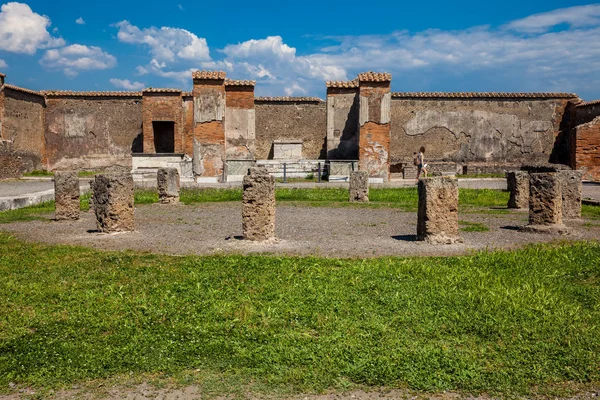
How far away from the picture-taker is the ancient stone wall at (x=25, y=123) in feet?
70.0

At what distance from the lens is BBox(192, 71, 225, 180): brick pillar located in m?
18.0

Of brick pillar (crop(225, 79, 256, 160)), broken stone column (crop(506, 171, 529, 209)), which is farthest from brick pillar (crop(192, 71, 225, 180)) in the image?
broken stone column (crop(506, 171, 529, 209))

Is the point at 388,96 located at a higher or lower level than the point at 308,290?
higher

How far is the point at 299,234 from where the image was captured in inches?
303

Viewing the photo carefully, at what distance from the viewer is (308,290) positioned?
457cm

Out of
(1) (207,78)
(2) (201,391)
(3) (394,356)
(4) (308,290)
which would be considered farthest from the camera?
(1) (207,78)

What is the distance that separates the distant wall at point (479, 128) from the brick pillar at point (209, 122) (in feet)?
26.5

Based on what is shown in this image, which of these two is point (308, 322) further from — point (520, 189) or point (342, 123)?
point (342, 123)

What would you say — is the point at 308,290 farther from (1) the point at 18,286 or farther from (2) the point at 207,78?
(2) the point at 207,78

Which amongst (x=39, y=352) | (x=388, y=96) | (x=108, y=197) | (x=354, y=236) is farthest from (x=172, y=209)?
(x=388, y=96)

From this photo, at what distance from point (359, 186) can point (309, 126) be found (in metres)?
12.1

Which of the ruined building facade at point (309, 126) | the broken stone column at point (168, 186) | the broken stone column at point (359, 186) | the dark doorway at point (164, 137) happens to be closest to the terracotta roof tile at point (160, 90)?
the ruined building facade at point (309, 126)

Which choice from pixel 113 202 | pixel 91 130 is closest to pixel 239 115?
pixel 91 130

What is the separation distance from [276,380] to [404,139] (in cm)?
2107
